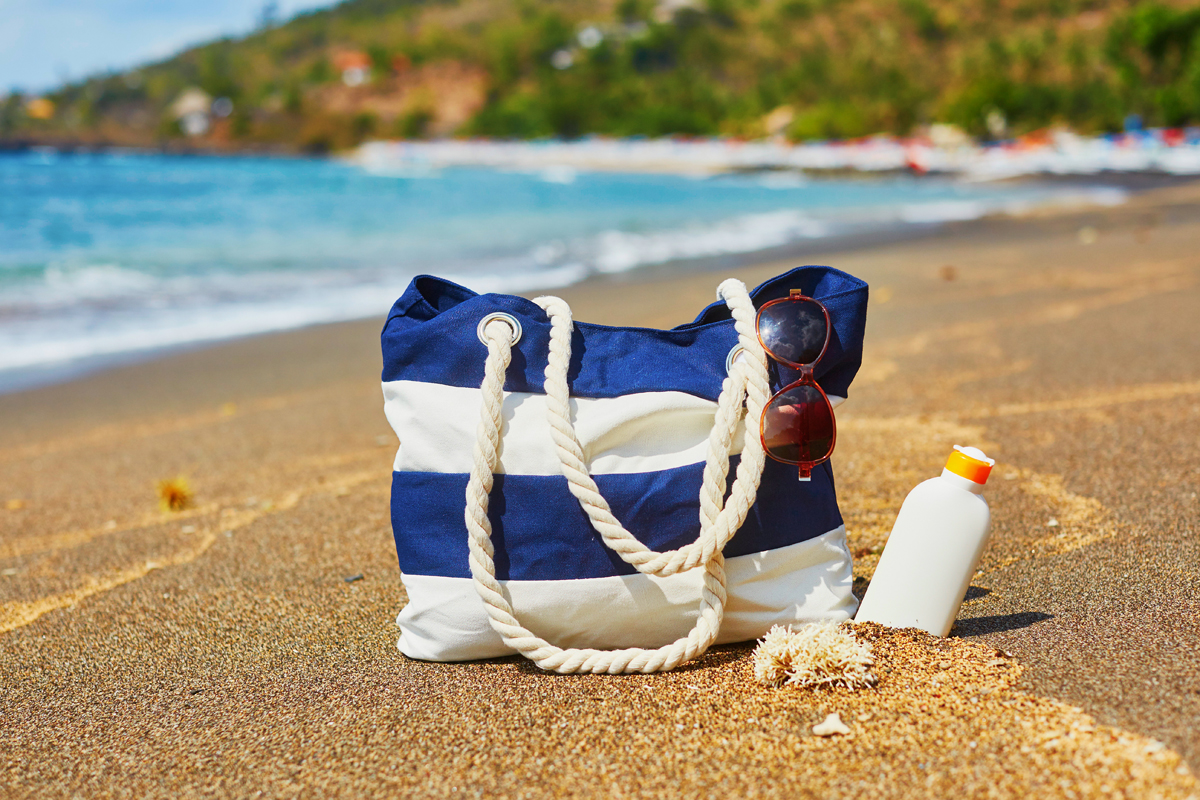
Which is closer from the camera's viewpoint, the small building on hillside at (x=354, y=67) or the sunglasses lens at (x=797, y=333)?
the sunglasses lens at (x=797, y=333)

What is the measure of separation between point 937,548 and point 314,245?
1235 cm

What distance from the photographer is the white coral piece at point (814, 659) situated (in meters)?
1.56

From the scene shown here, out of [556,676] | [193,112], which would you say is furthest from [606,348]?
[193,112]

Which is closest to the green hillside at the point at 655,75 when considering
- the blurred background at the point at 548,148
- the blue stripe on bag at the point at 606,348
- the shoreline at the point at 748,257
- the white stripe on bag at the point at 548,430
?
the blurred background at the point at 548,148

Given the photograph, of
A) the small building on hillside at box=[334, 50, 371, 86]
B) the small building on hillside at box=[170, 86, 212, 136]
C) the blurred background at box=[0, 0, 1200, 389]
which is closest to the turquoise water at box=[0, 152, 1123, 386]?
the blurred background at box=[0, 0, 1200, 389]

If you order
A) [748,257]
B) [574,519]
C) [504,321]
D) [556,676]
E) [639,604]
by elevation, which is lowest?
[748,257]

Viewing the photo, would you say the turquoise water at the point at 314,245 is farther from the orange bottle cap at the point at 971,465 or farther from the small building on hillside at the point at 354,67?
the small building on hillside at the point at 354,67

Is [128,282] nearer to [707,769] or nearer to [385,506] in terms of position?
[385,506]

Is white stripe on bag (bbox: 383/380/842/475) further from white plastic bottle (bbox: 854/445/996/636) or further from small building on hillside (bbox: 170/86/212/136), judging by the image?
small building on hillside (bbox: 170/86/212/136)

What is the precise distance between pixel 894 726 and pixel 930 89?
62.3 m

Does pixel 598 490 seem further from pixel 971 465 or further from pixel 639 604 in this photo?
pixel 971 465

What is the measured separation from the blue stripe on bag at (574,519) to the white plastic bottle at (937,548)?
7.7 inches

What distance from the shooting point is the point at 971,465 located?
1.64 m

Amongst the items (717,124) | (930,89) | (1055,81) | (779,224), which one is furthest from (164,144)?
(779,224)
